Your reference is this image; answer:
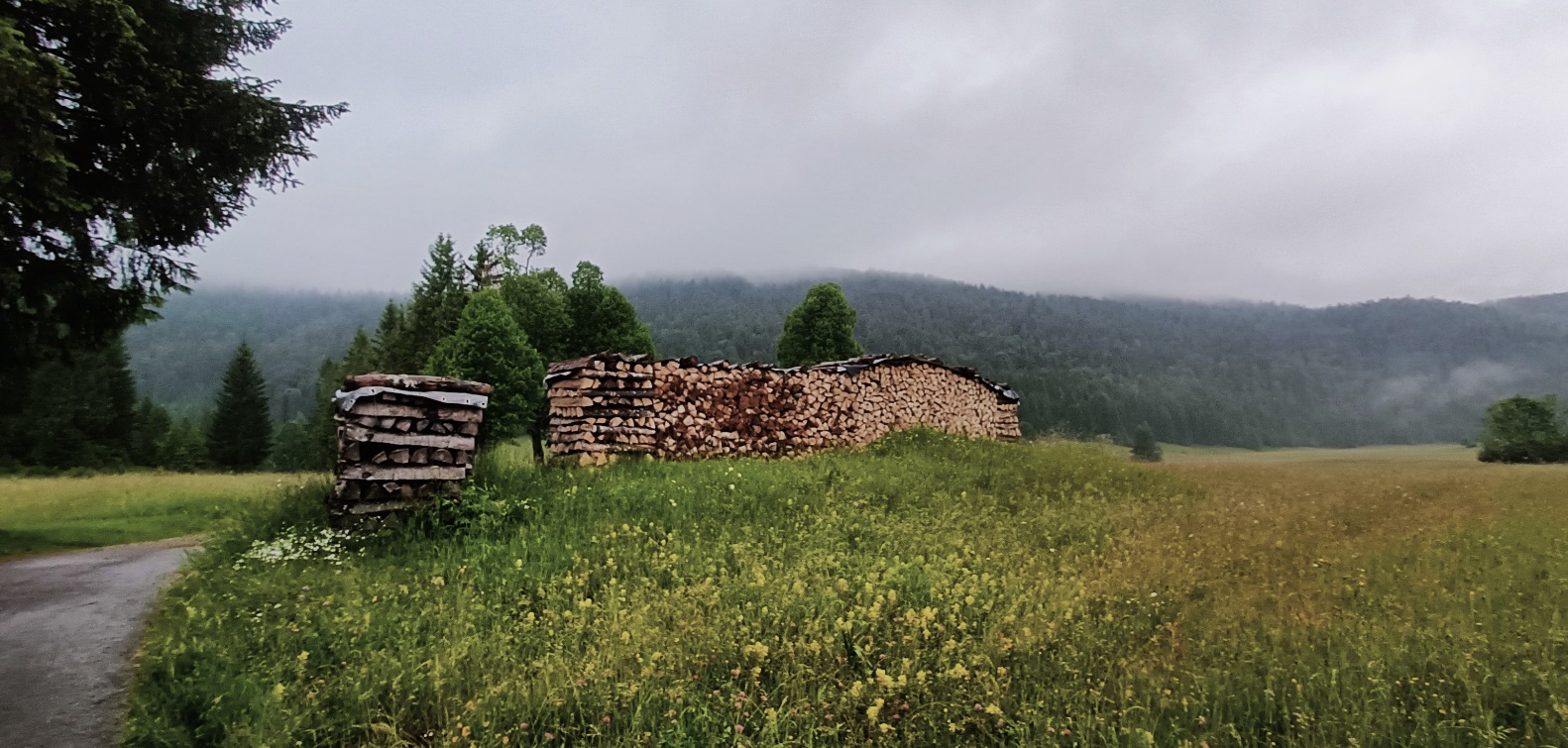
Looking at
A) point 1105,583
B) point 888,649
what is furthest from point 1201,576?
point 888,649

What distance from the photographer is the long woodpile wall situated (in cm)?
1211

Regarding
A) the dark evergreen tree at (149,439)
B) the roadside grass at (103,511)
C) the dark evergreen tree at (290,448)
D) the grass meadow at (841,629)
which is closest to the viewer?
the grass meadow at (841,629)

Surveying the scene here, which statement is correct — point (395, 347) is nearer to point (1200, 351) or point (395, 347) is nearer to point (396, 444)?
point (396, 444)

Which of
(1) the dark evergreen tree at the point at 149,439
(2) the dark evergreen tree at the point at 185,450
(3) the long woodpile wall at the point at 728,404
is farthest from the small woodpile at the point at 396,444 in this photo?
(1) the dark evergreen tree at the point at 149,439

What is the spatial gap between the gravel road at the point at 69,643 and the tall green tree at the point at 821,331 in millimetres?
22556

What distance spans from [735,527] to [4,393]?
4070 centimetres

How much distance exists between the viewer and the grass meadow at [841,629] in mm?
3506

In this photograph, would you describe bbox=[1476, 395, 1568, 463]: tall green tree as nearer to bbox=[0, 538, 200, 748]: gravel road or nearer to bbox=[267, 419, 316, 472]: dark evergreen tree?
bbox=[0, 538, 200, 748]: gravel road

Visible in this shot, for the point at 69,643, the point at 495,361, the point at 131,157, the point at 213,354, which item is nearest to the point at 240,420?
the point at 495,361

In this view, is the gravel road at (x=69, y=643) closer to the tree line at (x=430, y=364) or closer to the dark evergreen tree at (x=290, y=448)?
the tree line at (x=430, y=364)

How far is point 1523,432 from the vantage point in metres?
26.3

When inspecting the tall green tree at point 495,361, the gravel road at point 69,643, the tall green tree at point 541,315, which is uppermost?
the tall green tree at point 541,315

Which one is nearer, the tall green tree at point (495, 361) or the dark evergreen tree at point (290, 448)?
the tall green tree at point (495, 361)

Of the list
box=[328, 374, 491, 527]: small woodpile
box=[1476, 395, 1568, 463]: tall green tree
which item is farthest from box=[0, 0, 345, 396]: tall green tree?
box=[1476, 395, 1568, 463]: tall green tree
